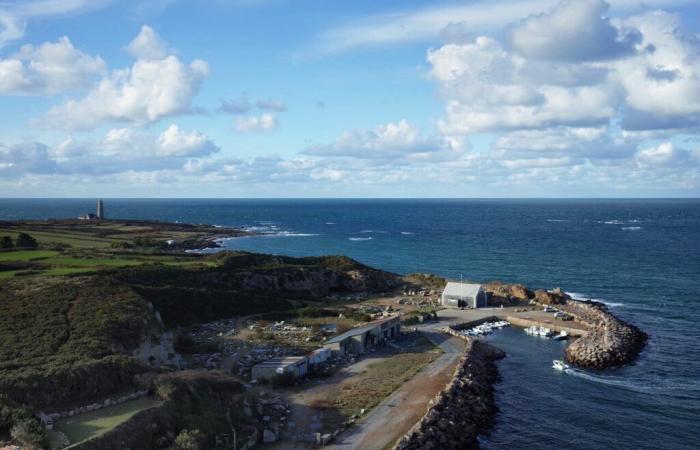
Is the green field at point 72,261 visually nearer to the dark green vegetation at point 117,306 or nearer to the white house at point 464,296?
the dark green vegetation at point 117,306

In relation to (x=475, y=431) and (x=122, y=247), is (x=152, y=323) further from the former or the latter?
(x=122, y=247)

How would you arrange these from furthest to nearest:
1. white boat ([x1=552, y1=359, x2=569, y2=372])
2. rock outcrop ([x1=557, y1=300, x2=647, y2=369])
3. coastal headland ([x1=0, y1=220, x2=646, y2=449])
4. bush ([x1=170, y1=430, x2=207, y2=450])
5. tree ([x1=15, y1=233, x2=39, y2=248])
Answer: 1. tree ([x1=15, y1=233, x2=39, y2=248])
2. rock outcrop ([x1=557, y1=300, x2=647, y2=369])
3. white boat ([x1=552, y1=359, x2=569, y2=372])
4. coastal headland ([x1=0, y1=220, x2=646, y2=449])
5. bush ([x1=170, y1=430, x2=207, y2=450])

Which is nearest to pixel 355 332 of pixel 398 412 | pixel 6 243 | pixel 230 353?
pixel 230 353

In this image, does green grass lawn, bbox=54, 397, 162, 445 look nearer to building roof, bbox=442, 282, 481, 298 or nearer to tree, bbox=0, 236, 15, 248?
building roof, bbox=442, 282, 481, 298

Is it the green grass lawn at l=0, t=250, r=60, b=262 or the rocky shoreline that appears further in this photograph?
the green grass lawn at l=0, t=250, r=60, b=262

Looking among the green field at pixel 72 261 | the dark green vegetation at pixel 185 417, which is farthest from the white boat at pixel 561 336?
the green field at pixel 72 261

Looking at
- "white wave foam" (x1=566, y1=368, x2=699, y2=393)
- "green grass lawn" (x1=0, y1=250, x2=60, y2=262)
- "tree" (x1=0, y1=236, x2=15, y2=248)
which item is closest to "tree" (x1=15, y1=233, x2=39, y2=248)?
"tree" (x1=0, y1=236, x2=15, y2=248)
